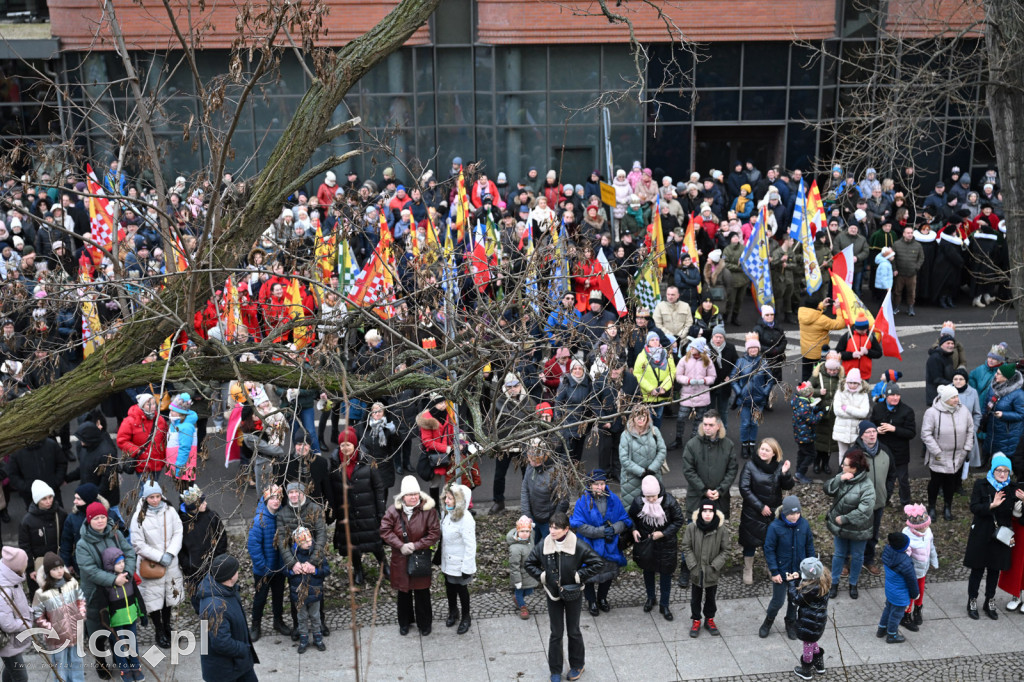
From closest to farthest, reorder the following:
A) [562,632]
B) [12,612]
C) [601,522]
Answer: [12,612]
[562,632]
[601,522]

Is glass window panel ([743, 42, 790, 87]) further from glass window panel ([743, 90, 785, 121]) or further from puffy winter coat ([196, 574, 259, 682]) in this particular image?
puffy winter coat ([196, 574, 259, 682])

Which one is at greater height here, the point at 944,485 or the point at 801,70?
the point at 801,70

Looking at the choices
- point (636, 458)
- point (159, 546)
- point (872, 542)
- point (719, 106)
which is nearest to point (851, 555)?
point (872, 542)

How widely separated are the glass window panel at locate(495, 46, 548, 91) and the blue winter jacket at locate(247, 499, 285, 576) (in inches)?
681

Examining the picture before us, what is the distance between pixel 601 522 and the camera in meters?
10.3

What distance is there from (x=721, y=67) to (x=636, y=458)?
16227 mm

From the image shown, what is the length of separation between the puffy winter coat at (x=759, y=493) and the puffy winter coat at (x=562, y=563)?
6.82 ft

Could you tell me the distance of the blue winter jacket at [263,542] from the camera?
9922 millimetres

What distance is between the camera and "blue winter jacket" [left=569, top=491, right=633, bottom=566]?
10172 mm

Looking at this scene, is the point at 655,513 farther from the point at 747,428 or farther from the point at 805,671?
the point at 747,428

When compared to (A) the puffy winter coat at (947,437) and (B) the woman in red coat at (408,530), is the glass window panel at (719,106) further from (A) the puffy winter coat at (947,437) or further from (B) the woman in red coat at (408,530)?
(B) the woman in red coat at (408,530)

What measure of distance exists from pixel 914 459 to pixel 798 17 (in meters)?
14.1

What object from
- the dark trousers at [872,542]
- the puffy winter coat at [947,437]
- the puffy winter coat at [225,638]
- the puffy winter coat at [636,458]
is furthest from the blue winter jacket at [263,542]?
the puffy winter coat at [947,437]

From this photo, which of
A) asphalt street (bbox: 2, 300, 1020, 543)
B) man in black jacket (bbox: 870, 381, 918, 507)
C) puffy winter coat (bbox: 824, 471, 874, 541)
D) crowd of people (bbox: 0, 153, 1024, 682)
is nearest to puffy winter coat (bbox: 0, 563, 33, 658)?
crowd of people (bbox: 0, 153, 1024, 682)
